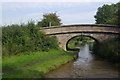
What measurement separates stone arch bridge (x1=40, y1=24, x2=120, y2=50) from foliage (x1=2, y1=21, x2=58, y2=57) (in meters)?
1.73

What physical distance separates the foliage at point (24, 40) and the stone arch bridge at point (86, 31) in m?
1.73

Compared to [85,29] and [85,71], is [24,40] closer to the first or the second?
[85,71]

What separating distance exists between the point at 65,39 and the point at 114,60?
11.2m

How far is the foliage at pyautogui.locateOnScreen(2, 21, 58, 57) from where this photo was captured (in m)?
18.5

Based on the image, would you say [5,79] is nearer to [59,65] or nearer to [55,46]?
[59,65]

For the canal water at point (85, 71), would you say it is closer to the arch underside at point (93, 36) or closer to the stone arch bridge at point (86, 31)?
the arch underside at point (93, 36)

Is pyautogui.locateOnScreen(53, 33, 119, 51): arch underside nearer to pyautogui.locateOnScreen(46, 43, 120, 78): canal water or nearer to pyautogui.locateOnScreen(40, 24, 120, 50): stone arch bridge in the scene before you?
pyautogui.locateOnScreen(40, 24, 120, 50): stone arch bridge

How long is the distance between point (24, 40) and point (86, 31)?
12086 millimetres

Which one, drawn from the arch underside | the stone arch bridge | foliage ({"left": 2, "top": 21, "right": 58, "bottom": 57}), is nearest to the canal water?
foliage ({"left": 2, "top": 21, "right": 58, "bottom": 57})

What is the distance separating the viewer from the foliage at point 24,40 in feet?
60.8

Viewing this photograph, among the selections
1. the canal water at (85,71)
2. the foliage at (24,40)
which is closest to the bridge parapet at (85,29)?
the foliage at (24,40)

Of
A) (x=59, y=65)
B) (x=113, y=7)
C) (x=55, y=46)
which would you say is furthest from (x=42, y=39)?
(x=113, y=7)

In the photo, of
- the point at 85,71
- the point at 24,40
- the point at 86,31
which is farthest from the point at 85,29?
the point at 85,71

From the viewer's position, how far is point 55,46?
87.4 feet
